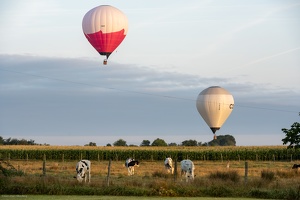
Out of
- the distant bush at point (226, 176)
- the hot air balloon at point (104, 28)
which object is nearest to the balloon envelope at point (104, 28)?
the hot air balloon at point (104, 28)

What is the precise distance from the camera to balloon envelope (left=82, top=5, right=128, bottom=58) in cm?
4862

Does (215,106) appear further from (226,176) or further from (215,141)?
(215,141)

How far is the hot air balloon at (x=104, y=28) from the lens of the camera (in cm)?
4862

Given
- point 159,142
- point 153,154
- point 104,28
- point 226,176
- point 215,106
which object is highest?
point 104,28

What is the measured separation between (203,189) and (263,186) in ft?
11.2

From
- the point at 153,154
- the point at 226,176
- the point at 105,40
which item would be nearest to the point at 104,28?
the point at 105,40

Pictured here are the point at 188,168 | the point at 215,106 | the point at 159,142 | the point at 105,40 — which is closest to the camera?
the point at 188,168

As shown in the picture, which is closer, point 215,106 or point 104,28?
point 104,28

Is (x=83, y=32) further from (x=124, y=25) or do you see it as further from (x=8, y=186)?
(x=8, y=186)

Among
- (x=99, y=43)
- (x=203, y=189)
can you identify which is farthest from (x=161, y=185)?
(x=99, y=43)

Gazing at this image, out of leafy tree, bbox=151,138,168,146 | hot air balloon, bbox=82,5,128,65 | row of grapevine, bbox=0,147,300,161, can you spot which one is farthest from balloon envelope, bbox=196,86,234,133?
leafy tree, bbox=151,138,168,146

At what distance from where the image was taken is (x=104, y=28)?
48469 millimetres

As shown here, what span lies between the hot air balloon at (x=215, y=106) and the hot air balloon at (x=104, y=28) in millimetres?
13542

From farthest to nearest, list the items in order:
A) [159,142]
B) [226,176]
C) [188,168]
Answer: [159,142], [188,168], [226,176]
